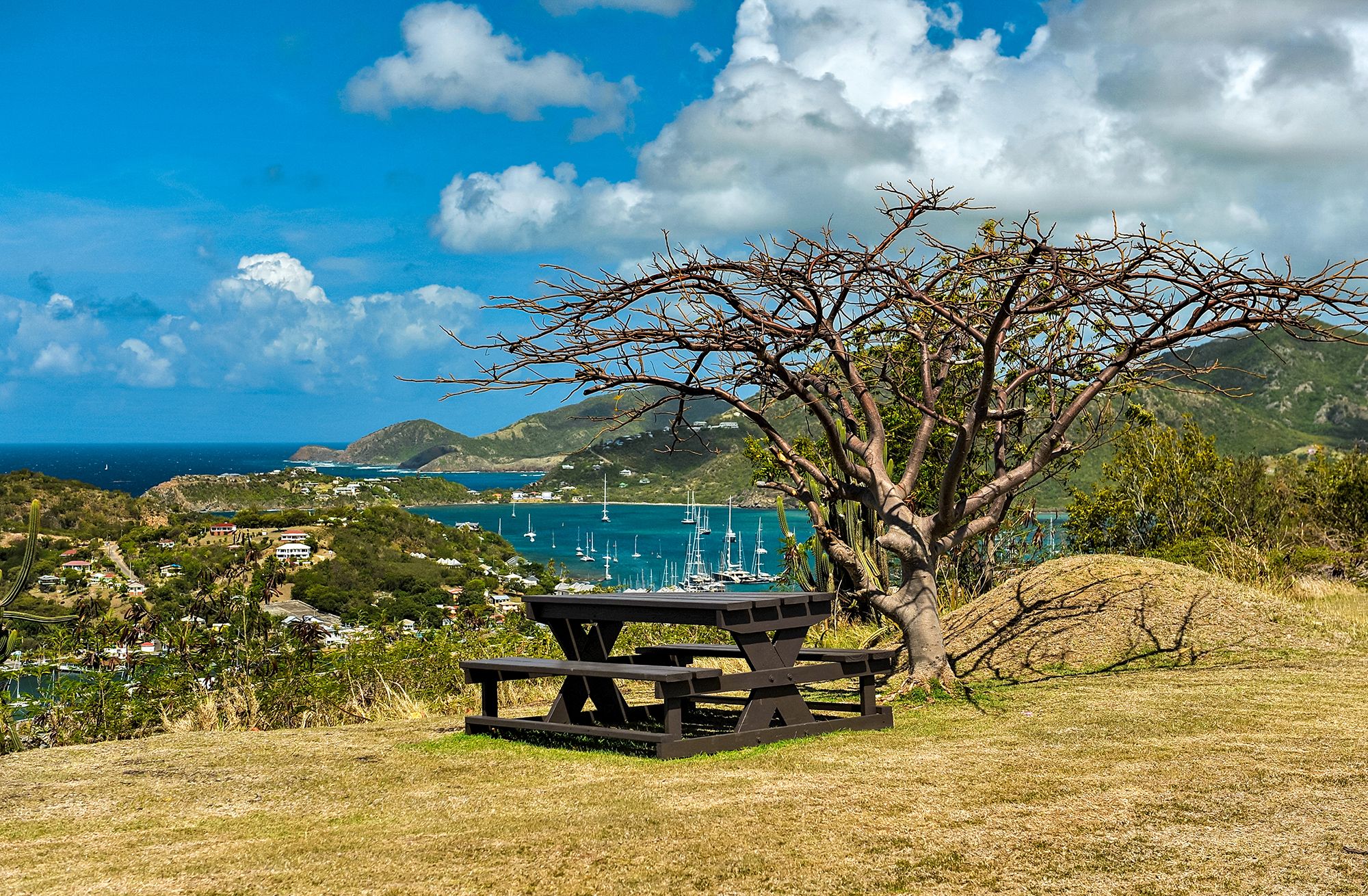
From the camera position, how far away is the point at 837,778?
5.48 metres

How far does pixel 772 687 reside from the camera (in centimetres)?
655

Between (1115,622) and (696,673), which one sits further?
(1115,622)

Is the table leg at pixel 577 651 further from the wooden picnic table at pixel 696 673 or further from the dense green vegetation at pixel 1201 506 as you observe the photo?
the dense green vegetation at pixel 1201 506

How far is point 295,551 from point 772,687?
25452mm

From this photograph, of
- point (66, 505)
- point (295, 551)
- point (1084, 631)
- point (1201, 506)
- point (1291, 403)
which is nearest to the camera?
point (1084, 631)

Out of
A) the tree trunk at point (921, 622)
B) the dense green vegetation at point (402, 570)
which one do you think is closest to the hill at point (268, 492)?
the dense green vegetation at point (402, 570)

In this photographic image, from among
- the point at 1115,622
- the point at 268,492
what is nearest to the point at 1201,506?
the point at 1115,622

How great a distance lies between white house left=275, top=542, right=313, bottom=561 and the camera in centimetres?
2904

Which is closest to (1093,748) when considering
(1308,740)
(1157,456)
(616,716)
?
(1308,740)

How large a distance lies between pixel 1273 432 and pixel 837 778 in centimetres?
10222

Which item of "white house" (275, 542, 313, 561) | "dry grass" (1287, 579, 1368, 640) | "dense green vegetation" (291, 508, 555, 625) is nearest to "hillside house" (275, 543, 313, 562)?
"white house" (275, 542, 313, 561)

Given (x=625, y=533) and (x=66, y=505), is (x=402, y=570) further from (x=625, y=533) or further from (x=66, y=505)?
(x=625, y=533)

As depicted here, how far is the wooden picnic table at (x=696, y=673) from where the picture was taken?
6.16 metres

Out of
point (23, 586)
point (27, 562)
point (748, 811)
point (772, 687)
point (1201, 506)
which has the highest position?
point (1201, 506)
